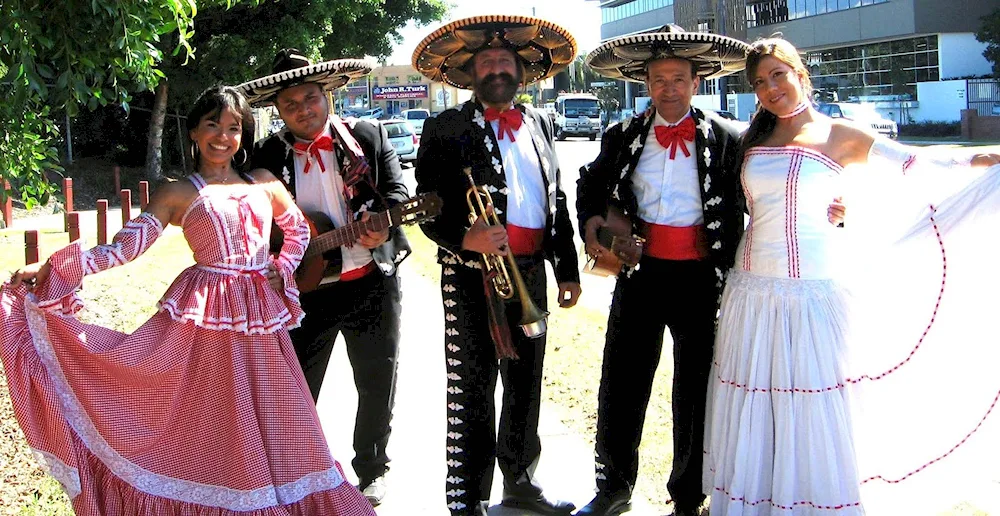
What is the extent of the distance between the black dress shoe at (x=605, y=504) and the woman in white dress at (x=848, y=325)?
1.65ft

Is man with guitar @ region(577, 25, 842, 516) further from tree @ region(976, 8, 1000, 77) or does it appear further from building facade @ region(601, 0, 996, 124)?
tree @ region(976, 8, 1000, 77)

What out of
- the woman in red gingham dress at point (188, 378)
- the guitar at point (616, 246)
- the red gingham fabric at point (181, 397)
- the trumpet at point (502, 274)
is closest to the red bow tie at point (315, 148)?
the woman in red gingham dress at point (188, 378)

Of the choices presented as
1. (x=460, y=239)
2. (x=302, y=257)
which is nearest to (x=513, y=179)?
(x=460, y=239)

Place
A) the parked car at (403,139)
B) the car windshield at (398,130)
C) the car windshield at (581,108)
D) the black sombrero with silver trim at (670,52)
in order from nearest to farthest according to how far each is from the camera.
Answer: the black sombrero with silver trim at (670,52), the parked car at (403,139), the car windshield at (398,130), the car windshield at (581,108)

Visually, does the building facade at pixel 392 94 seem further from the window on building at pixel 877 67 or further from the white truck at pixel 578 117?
the window on building at pixel 877 67

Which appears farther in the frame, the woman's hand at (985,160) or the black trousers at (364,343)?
the black trousers at (364,343)

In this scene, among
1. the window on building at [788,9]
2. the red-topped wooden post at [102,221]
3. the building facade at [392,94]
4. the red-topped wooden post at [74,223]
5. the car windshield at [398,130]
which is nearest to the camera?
the red-topped wooden post at [74,223]

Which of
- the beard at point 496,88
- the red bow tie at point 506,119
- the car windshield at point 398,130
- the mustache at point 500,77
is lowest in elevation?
the red bow tie at point 506,119

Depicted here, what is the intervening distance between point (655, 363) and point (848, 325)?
2.78 ft

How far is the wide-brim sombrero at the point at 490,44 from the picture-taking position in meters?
4.21

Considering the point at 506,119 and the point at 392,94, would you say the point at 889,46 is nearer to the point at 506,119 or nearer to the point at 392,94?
the point at 392,94

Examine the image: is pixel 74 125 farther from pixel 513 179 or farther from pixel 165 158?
pixel 513 179

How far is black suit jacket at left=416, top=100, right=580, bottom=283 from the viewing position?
4.16 meters

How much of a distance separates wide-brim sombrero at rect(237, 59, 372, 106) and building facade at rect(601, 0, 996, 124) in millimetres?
33571
